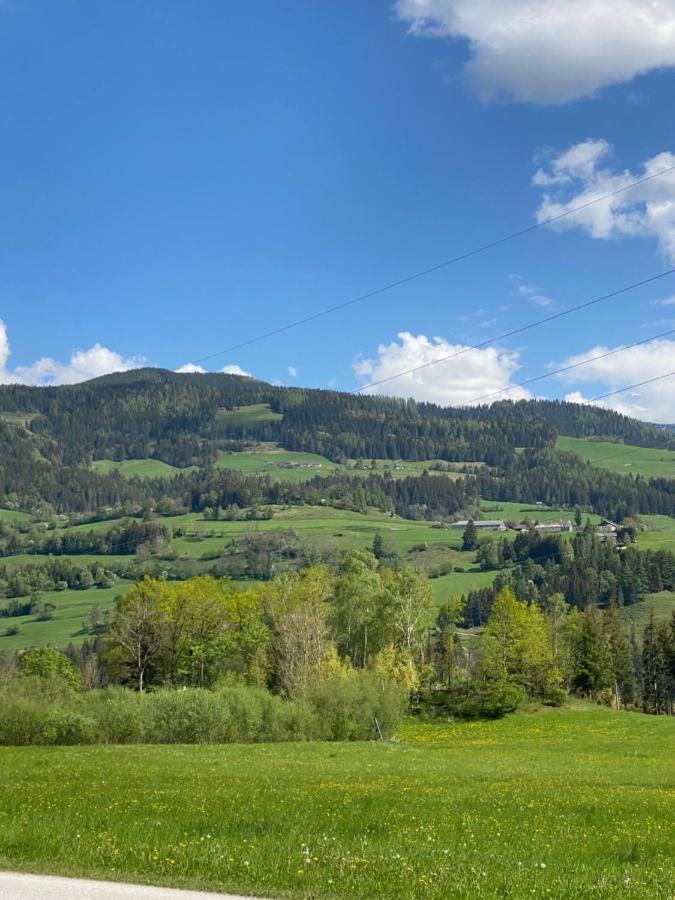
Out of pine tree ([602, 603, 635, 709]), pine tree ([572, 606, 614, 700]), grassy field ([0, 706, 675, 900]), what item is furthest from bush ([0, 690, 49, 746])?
pine tree ([602, 603, 635, 709])

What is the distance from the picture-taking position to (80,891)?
13.2m

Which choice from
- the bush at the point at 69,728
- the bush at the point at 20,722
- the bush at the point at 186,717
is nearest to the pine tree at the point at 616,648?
the bush at the point at 186,717

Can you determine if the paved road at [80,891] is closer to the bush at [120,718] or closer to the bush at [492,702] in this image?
the bush at [120,718]

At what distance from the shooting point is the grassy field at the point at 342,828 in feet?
→ 45.9

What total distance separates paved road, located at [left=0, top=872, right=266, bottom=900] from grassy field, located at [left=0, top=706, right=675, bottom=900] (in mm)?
542

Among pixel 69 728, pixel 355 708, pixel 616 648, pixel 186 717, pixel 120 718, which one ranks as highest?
pixel 120 718

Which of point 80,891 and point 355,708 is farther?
point 355,708

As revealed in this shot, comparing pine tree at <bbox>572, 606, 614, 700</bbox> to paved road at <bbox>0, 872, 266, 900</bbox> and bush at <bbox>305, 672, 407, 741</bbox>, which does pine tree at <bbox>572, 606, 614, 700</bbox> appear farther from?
paved road at <bbox>0, 872, 266, 900</bbox>

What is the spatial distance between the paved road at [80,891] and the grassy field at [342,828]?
542 mm

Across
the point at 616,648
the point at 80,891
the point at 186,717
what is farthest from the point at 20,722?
the point at 616,648

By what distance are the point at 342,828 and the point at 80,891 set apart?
702 centimetres

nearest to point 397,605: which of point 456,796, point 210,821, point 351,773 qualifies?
point 351,773

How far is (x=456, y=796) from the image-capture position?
25.6 m

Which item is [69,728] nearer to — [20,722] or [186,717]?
[20,722]
